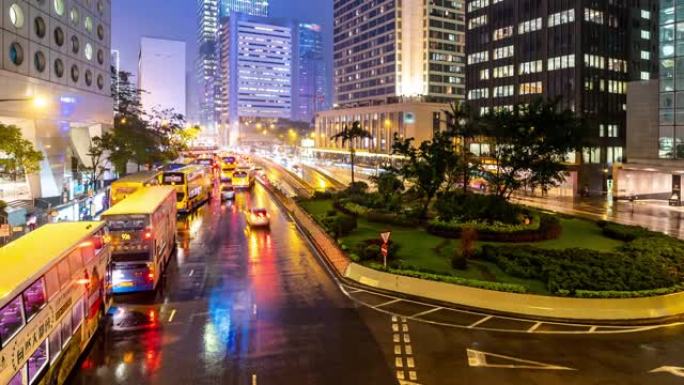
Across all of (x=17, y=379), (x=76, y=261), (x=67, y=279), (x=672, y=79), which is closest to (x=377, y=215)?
(x=76, y=261)

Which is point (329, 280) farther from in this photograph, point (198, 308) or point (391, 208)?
point (391, 208)

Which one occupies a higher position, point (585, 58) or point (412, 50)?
point (412, 50)

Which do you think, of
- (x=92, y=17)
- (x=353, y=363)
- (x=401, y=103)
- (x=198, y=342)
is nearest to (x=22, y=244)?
(x=198, y=342)

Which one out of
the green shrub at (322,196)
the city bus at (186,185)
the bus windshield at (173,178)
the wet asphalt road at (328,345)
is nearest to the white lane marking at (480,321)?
the wet asphalt road at (328,345)

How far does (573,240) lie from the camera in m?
35.6

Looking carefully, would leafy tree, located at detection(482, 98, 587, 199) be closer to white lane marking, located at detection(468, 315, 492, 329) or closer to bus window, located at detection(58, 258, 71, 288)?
white lane marking, located at detection(468, 315, 492, 329)

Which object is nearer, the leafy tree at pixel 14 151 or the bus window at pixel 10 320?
the bus window at pixel 10 320

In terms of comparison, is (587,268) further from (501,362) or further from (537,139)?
(537,139)

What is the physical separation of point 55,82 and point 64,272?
46659 mm

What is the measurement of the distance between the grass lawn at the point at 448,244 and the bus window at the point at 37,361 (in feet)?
55.7

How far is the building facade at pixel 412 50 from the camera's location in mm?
157750

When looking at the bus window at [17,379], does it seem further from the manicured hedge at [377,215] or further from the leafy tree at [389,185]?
the leafy tree at [389,185]

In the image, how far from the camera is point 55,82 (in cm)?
5559

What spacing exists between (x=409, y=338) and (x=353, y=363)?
309 cm
